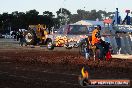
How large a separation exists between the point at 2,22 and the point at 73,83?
91.7m

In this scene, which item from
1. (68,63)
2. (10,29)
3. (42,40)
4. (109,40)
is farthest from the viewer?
(10,29)

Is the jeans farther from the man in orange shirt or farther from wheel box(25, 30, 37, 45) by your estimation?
wheel box(25, 30, 37, 45)

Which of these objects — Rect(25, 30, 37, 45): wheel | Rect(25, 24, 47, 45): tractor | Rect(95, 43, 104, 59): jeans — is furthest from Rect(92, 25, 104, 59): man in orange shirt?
Rect(25, 30, 37, 45): wheel

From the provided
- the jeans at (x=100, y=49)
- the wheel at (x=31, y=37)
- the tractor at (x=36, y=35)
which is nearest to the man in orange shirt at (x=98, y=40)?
the jeans at (x=100, y=49)

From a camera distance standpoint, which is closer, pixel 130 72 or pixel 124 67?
pixel 130 72

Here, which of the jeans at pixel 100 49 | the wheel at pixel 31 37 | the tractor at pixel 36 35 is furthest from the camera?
the wheel at pixel 31 37

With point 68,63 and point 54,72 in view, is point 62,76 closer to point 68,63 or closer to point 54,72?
point 54,72

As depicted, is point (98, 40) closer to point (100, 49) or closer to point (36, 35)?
point (100, 49)

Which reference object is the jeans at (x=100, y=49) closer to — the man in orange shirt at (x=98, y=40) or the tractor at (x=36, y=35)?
the man in orange shirt at (x=98, y=40)

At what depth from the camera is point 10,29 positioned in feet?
328

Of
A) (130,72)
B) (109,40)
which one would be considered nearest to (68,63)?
(130,72)

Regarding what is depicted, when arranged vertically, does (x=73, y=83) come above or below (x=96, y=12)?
below

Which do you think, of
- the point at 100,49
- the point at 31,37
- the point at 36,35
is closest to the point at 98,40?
the point at 100,49

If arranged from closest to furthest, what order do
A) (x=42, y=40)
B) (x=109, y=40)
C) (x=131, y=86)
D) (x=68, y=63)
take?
(x=131, y=86), (x=68, y=63), (x=109, y=40), (x=42, y=40)
